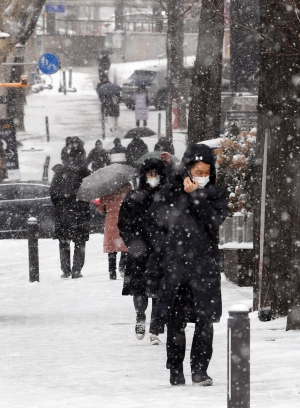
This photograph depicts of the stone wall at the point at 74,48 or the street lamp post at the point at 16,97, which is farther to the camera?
the stone wall at the point at 74,48

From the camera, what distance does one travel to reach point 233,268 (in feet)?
47.5

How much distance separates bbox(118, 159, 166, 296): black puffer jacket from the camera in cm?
1020

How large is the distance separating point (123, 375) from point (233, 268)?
580 cm

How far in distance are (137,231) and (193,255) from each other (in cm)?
253

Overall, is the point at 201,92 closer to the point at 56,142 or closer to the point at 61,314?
the point at 61,314

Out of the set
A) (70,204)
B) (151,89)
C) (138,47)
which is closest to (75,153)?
(70,204)

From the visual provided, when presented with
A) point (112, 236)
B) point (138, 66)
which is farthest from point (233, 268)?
point (138, 66)

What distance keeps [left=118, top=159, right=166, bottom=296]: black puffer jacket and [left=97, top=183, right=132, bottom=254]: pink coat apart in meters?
3.75

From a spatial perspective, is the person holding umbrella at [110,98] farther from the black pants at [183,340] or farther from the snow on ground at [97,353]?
the black pants at [183,340]

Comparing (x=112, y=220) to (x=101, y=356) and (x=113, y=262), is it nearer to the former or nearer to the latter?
(x=113, y=262)

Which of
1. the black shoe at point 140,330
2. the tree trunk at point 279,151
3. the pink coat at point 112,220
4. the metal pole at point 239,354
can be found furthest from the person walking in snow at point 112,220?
the metal pole at point 239,354

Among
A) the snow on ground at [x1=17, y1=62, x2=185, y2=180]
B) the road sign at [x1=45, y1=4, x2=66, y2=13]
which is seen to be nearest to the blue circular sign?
the snow on ground at [x1=17, y1=62, x2=185, y2=180]

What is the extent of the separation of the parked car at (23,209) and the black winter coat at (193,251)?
1523 cm

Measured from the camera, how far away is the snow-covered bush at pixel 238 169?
14.6m
